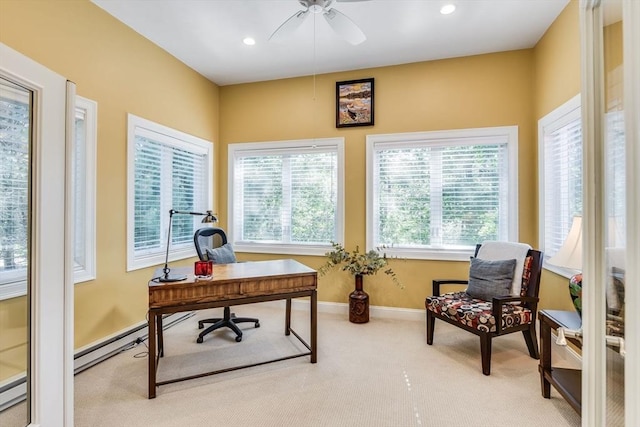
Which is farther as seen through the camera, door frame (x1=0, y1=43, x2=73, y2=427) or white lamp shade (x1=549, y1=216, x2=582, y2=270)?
white lamp shade (x1=549, y1=216, x2=582, y2=270)

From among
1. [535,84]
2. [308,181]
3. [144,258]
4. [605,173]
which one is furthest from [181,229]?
[535,84]

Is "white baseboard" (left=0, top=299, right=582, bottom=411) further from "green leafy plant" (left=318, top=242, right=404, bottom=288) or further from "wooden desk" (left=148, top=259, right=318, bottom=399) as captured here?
"wooden desk" (left=148, top=259, right=318, bottom=399)

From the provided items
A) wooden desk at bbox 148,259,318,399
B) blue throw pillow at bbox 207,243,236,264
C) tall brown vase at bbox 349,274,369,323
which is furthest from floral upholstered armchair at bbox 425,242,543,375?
blue throw pillow at bbox 207,243,236,264

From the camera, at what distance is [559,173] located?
119 inches

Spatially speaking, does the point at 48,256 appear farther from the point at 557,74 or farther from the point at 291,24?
the point at 557,74

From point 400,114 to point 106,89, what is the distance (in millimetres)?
3018

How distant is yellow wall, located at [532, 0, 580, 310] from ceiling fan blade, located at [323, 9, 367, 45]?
1.73 meters

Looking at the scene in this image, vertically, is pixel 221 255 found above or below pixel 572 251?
below

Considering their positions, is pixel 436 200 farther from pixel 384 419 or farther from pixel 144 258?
pixel 144 258

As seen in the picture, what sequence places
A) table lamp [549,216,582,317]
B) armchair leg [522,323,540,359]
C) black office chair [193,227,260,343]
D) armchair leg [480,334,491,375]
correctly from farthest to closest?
black office chair [193,227,260,343] < armchair leg [522,323,540,359] < armchair leg [480,334,491,375] < table lamp [549,216,582,317]

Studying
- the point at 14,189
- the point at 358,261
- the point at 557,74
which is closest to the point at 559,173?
the point at 557,74

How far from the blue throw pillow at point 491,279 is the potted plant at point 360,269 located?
99cm

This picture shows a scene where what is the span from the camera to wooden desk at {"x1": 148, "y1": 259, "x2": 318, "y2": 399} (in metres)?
2.17

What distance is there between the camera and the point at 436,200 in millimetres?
3762
